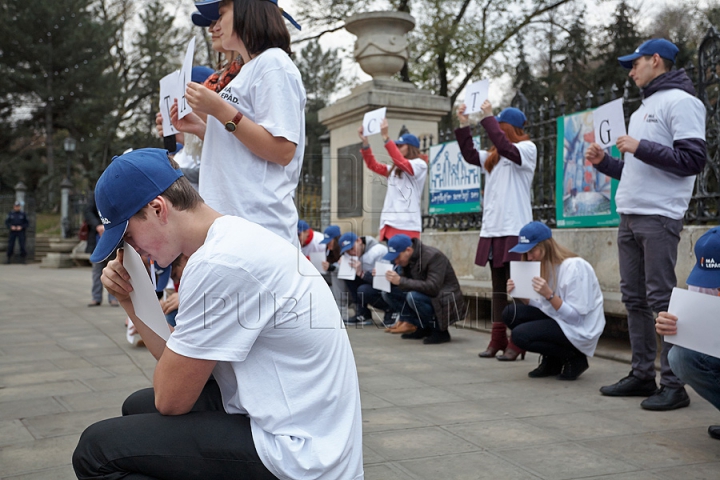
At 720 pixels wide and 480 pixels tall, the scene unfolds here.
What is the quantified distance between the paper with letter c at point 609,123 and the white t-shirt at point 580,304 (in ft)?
3.04

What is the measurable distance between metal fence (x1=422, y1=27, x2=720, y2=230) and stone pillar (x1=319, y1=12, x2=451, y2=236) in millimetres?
483

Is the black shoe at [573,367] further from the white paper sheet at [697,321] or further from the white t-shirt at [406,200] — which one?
the white t-shirt at [406,200]

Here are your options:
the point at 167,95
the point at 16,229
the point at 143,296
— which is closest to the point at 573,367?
the point at 167,95

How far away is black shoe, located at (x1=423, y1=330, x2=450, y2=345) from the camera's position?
634cm

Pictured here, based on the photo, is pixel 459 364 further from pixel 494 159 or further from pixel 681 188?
pixel 681 188

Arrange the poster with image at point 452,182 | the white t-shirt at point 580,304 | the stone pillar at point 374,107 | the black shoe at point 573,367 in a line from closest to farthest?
the white t-shirt at point 580,304, the black shoe at point 573,367, the poster with image at point 452,182, the stone pillar at point 374,107

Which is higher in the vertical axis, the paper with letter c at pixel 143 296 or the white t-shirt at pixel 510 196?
the white t-shirt at pixel 510 196

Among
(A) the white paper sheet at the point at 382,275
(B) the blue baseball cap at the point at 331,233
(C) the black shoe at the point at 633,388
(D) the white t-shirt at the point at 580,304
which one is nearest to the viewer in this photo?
(C) the black shoe at the point at 633,388

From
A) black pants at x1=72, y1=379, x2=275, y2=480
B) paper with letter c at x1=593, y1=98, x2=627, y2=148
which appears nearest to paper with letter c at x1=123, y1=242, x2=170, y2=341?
black pants at x1=72, y1=379, x2=275, y2=480

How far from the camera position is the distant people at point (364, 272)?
7457 mm

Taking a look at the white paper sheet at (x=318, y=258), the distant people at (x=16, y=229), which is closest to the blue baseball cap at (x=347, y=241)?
the white paper sheet at (x=318, y=258)

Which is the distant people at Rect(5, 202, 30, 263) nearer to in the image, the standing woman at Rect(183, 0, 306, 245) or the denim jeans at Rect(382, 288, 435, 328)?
the denim jeans at Rect(382, 288, 435, 328)

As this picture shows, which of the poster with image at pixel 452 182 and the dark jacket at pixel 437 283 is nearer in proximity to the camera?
the dark jacket at pixel 437 283

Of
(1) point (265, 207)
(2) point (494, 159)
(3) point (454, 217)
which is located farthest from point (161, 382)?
(3) point (454, 217)
